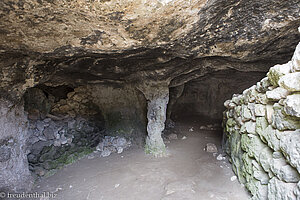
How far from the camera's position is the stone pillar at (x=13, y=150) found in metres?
3.55

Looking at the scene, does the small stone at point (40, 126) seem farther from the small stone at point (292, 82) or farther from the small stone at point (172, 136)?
the small stone at point (292, 82)

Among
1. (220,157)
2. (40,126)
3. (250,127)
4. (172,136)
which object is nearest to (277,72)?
(250,127)

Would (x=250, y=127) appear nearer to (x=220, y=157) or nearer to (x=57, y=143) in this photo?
(x=220, y=157)

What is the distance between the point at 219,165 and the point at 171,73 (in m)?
2.45

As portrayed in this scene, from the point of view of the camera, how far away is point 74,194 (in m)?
3.64

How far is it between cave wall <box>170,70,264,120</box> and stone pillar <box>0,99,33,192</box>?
6894mm

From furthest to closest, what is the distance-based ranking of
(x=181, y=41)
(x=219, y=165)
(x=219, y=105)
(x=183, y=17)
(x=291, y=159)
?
1. (x=219, y=105)
2. (x=219, y=165)
3. (x=181, y=41)
4. (x=183, y=17)
5. (x=291, y=159)

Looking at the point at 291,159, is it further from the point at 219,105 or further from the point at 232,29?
the point at 219,105

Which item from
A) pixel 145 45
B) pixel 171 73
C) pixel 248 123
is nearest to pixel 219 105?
pixel 171 73

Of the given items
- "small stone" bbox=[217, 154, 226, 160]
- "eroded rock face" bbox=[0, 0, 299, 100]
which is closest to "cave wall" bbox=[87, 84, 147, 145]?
"eroded rock face" bbox=[0, 0, 299, 100]

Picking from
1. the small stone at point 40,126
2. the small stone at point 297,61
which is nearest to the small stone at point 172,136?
the small stone at point 40,126

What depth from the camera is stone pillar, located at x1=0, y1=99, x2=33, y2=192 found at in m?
3.55

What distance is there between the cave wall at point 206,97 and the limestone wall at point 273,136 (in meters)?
6.10

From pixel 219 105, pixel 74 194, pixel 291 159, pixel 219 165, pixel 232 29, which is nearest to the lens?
pixel 291 159
